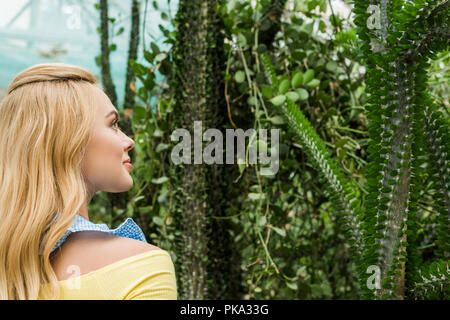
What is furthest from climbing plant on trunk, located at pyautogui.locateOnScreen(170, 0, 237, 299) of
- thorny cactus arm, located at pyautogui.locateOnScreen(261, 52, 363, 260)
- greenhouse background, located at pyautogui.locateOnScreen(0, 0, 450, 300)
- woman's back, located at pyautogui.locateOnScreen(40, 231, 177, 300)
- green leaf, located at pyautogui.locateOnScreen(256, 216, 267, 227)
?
woman's back, located at pyautogui.locateOnScreen(40, 231, 177, 300)

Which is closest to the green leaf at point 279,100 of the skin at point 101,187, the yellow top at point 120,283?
the skin at point 101,187

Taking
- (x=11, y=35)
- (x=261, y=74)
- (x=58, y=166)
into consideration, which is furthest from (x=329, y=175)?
(x=11, y=35)

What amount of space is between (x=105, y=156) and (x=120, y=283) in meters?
0.18

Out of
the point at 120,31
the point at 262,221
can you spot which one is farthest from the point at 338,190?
the point at 120,31

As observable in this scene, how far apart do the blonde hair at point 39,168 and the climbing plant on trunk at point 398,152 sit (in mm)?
441

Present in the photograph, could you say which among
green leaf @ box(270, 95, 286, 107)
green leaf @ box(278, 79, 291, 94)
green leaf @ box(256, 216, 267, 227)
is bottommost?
green leaf @ box(256, 216, 267, 227)

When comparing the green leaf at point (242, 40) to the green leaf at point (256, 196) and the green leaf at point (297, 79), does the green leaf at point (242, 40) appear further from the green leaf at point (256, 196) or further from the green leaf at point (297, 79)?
the green leaf at point (256, 196)

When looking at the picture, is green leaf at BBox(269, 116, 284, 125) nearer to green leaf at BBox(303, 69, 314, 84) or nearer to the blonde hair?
green leaf at BBox(303, 69, 314, 84)

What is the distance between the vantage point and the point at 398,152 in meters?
0.60

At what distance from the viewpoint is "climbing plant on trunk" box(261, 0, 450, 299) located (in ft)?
1.93

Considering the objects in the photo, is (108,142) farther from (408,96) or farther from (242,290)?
(242,290)

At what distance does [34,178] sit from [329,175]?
480 mm

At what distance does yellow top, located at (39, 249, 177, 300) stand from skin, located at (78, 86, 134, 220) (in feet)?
0.37

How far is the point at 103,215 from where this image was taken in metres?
1.11
